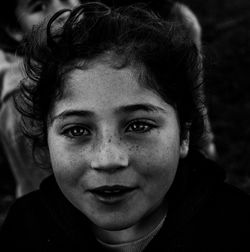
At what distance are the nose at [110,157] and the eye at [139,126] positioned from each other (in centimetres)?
8

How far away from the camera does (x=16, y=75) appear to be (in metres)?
2.69

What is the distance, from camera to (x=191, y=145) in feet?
6.98

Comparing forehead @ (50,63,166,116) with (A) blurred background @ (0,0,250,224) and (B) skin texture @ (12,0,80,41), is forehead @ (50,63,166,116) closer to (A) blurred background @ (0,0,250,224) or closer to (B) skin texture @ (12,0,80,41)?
(B) skin texture @ (12,0,80,41)

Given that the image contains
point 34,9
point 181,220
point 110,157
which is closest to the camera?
point 110,157

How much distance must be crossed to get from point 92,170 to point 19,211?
0.73 m

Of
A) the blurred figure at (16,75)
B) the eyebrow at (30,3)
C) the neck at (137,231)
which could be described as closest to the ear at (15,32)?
the blurred figure at (16,75)

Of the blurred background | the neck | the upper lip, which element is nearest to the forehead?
the upper lip

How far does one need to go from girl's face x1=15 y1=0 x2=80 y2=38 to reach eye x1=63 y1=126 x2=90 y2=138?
1.36m

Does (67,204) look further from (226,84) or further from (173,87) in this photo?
(226,84)

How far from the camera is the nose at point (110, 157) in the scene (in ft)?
4.90

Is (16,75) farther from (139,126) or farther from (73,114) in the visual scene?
(139,126)

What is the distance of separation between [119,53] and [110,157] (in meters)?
0.36

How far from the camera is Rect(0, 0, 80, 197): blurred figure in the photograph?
8.87 ft

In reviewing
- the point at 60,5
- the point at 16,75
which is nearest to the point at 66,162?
the point at 16,75
